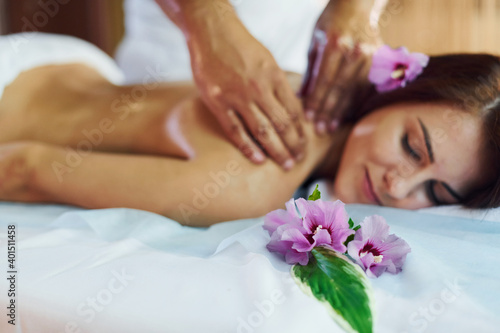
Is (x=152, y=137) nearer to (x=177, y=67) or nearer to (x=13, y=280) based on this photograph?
(x=13, y=280)

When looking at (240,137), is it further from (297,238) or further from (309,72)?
(297,238)

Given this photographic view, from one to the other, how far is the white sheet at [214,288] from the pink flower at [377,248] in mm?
17

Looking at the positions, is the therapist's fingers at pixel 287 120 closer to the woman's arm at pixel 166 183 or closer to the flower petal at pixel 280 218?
the woman's arm at pixel 166 183

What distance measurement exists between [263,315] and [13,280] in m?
0.32

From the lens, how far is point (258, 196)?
103 cm

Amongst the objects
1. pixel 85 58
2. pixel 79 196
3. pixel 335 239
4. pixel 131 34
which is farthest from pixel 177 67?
pixel 335 239

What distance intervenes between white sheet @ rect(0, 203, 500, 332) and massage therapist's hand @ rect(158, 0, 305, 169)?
29 centimetres

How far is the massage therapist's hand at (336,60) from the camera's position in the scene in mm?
1095

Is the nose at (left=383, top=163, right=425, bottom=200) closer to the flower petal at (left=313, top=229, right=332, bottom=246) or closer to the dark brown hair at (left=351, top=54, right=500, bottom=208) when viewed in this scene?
the dark brown hair at (left=351, top=54, right=500, bottom=208)

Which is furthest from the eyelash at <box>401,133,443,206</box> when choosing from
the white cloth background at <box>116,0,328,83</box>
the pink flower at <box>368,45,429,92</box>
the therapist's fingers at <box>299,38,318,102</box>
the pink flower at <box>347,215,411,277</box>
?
the white cloth background at <box>116,0,328,83</box>

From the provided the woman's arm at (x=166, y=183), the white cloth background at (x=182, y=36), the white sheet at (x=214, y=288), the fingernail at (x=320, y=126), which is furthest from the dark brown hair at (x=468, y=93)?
the white cloth background at (x=182, y=36)

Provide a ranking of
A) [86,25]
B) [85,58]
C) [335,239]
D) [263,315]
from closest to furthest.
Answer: [263,315] → [335,239] → [85,58] → [86,25]

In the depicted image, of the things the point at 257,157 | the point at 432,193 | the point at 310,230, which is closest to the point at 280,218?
the point at 310,230

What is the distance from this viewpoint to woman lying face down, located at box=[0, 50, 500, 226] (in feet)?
3.18
